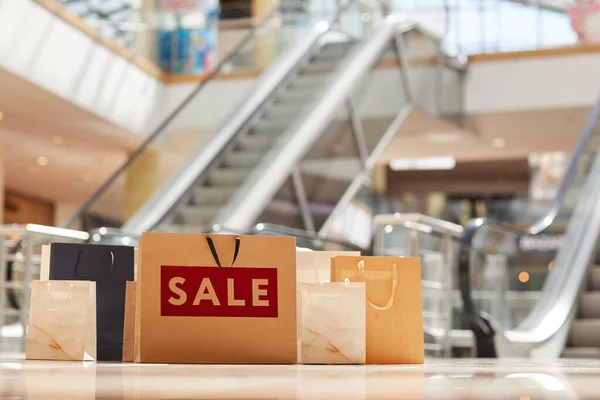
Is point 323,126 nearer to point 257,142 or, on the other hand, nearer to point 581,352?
point 257,142

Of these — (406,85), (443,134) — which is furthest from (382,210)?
(406,85)

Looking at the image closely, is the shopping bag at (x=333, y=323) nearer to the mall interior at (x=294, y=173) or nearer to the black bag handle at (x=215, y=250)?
the mall interior at (x=294, y=173)

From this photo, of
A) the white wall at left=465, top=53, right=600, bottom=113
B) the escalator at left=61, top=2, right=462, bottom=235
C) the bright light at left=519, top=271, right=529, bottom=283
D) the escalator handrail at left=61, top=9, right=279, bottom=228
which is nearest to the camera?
the bright light at left=519, top=271, right=529, bottom=283

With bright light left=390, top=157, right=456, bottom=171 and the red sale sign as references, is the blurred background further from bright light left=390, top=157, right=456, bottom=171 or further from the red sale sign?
bright light left=390, top=157, right=456, bottom=171

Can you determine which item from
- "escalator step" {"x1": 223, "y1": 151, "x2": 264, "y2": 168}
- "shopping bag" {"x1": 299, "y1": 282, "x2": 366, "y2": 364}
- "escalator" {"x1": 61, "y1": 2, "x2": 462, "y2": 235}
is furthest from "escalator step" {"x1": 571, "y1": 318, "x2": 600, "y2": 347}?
"shopping bag" {"x1": 299, "y1": 282, "x2": 366, "y2": 364}

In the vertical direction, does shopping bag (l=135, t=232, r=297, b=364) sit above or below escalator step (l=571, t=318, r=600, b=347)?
below

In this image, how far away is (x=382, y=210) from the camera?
72.3 ft

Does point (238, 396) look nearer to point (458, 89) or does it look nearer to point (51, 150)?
point (458, 89)

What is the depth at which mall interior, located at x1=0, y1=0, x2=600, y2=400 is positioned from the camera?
2840 millimetres

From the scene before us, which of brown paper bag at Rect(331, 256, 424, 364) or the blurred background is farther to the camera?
the blurred background

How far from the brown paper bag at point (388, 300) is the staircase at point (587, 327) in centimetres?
399

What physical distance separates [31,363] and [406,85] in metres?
9.90

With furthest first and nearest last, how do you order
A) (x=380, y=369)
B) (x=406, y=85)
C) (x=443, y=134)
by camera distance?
(x=443, y=134) < (x=406, y=85) < (x=380, y=369)

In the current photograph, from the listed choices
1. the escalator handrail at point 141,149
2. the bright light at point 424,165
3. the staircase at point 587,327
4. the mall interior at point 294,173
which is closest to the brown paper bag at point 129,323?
the mall interior at point 294,173
